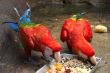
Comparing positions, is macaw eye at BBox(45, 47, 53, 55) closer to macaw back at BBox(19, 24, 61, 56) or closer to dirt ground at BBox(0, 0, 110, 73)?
macaw back at BBox(19, 24, 61, 56)

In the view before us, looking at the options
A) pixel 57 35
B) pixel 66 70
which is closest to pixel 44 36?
pixel 66 70

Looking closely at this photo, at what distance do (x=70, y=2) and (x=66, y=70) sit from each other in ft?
9.86

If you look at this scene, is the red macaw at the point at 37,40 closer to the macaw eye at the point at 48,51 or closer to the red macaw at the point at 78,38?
the macaw eye at the point at 48,51

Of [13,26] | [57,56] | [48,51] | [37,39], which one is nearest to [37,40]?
[37,39]

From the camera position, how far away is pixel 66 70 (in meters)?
3.89

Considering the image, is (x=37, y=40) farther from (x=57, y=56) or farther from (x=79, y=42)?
(x=79, y=42)

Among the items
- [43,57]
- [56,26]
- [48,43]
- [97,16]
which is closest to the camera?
[48,43]

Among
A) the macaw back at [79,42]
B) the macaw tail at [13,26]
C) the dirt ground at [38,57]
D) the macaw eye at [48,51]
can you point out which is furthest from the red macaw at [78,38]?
the macaw tail at [13,26]

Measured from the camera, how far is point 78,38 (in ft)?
13.5

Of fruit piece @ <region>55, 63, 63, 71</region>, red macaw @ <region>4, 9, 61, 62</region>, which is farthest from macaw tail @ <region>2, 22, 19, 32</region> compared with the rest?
fruit piece @ <region>55, 63, 63, 71</region>

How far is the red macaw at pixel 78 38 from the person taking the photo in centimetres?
393

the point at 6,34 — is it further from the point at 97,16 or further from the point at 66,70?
the point at 97,16

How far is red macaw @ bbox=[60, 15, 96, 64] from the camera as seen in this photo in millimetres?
3926

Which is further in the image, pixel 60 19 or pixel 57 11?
pixel 57 11
